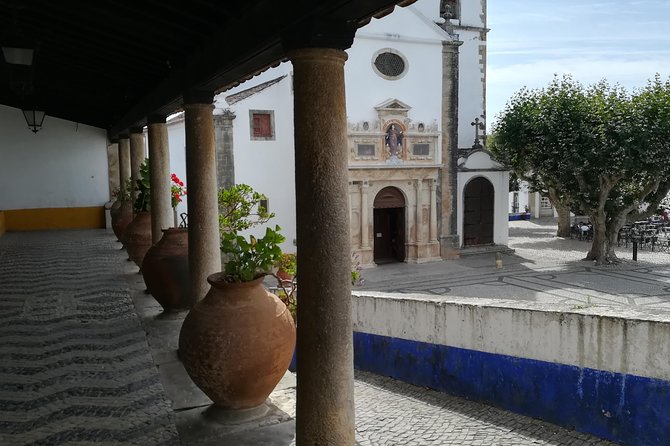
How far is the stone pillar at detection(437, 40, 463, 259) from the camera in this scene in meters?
19.2

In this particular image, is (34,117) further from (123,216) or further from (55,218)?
(55,218)

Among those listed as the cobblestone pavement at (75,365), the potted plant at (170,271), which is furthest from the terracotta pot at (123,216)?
the potted plant at (170,271)

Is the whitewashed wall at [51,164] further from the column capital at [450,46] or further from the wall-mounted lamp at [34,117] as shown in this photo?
the column capital at [450,46]

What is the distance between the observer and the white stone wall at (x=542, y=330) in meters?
4.73

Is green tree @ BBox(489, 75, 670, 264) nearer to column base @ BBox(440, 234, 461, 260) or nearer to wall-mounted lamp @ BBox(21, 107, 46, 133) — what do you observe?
column base @ BBox(440, 234, 461, 260)

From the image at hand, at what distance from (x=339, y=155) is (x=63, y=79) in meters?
6.80

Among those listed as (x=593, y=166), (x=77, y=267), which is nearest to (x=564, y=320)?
(x=77, y=267)

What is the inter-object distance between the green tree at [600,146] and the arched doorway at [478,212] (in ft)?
5.66

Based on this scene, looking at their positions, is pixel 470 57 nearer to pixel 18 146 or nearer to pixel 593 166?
pixel 593 166

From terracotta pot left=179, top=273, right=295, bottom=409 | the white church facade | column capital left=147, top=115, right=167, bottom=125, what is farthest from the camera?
the white church facade

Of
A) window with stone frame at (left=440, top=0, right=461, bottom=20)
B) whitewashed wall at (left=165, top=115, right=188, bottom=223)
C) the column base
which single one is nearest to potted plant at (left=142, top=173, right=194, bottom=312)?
whitewashed wall at (left=165, top=115, right=188, bottom=223)

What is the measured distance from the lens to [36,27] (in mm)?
5406

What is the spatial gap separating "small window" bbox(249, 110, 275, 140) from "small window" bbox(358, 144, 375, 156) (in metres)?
3.02

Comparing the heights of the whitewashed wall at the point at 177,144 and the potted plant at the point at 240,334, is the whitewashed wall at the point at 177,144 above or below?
above
